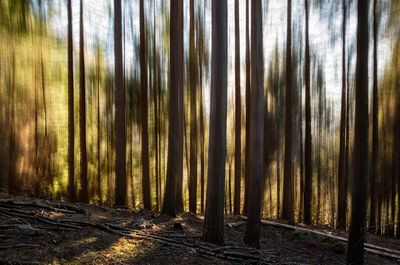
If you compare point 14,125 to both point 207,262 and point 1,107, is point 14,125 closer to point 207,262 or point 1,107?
point 1,107

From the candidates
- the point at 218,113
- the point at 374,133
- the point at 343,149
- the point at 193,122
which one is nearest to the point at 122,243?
the point at 218,113

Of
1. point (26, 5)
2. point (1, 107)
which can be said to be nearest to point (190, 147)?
point (1, 107)

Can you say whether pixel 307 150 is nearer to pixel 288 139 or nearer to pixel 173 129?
pixel 288 139

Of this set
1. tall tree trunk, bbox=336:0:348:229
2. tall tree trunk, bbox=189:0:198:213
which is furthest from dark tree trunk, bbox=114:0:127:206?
tall tree trunk, bbox=336:0:348:229

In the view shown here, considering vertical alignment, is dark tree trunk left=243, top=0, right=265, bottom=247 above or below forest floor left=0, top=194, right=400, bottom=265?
above

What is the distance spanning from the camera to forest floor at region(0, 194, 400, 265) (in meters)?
3.16

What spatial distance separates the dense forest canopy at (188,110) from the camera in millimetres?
7648

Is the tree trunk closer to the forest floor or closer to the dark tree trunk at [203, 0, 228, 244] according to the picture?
the forest floor

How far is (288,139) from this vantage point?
795cm

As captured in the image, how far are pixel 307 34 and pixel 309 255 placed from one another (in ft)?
21.5

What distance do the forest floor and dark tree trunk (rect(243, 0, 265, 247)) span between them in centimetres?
47

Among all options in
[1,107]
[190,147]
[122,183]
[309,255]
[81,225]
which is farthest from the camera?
[190,147]

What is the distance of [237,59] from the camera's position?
839 cm

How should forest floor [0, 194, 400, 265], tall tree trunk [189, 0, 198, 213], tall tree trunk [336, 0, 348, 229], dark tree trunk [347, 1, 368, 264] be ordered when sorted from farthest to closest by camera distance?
tall tree trunk [189, 0, 198, 213], tall tree trunk [336, 0, 348, 229], dark tree trunk [347, 1, 368, 264], forest floor [0, 194, 400, 265]
